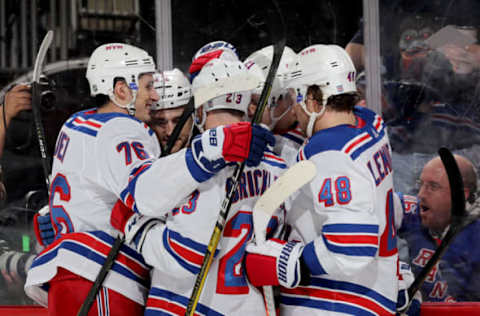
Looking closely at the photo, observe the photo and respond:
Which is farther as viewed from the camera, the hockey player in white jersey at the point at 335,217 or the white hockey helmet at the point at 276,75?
the white hockey helmet at the point at 276,75

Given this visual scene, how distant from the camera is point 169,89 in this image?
2.22 m

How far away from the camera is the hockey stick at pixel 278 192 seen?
153 centimetres

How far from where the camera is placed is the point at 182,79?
225 centimetres

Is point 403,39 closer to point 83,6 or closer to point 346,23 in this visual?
point 346,23

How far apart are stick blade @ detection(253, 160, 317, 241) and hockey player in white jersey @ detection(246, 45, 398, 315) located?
0.06 metres

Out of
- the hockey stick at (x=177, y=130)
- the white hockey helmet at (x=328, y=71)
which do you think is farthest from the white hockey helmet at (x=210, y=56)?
the white hockey helmet at (x=328, y=71)

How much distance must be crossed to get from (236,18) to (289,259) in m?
1.65

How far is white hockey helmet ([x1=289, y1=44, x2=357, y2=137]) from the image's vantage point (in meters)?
1.66

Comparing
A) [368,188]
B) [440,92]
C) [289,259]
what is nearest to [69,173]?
[289,259]

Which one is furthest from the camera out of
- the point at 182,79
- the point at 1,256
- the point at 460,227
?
the point at 1,256

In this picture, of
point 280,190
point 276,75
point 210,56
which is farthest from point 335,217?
point 276,75

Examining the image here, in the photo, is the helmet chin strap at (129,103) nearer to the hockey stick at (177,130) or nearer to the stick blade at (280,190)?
the hockey stick at (177,130)

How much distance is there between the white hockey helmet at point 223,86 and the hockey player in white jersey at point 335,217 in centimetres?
16

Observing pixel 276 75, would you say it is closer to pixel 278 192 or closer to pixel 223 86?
pixel 223 86
